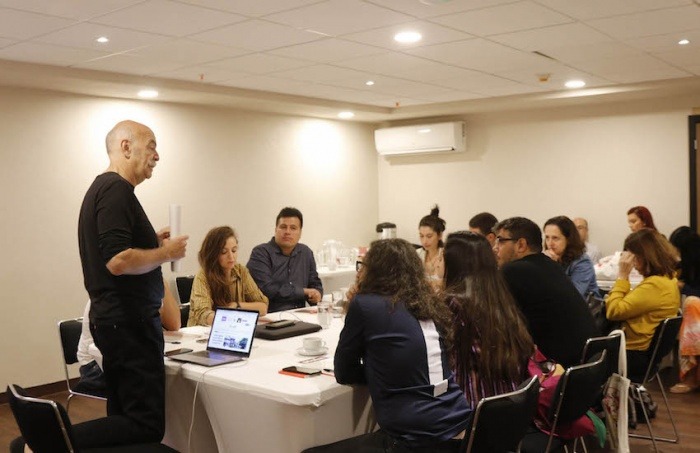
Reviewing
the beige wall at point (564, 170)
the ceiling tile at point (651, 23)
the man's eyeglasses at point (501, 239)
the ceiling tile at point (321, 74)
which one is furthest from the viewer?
the beige wall at point (564, 170)

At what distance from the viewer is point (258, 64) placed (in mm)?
5074

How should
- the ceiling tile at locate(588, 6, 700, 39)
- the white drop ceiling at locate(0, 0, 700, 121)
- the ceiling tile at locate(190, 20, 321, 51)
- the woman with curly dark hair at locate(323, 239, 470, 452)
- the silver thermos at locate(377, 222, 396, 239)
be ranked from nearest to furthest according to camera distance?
the woman with curly dark hair at locate(323, 239, 470, 452), the white drop ceiling at locate(0, 0, 700, 121), the ceiling tile at locate(588, 6, 700, 39), the ceiling tile at locate(190, 20, 321, 51), the silver thermos at locate(377, 222, 396, 239)

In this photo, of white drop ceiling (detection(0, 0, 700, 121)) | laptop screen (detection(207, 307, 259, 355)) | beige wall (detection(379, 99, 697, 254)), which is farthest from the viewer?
beige wall (detection(379, 99, 697, 254))

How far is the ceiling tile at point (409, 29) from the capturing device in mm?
4043

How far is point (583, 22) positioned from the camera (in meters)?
4.02

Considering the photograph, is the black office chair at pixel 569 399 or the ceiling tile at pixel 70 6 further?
the ceiling tile at pixel 70 6

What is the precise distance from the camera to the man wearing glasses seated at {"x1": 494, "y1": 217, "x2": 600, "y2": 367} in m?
3.29

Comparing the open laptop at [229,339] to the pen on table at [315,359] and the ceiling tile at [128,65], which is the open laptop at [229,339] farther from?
the ceiling tile at [128,65]

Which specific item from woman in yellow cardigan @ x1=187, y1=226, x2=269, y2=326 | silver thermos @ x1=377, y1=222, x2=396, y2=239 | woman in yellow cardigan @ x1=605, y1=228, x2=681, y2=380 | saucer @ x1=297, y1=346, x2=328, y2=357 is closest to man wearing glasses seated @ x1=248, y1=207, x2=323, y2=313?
woman in yellow cardigan @ x1=187, y1=226, x2=269, y2=326

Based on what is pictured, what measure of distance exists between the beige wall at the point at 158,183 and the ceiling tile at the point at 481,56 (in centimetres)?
267

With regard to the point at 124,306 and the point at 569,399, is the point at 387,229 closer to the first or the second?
the point at 569,399

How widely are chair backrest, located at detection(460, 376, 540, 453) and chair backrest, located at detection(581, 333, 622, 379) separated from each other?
3.15ft

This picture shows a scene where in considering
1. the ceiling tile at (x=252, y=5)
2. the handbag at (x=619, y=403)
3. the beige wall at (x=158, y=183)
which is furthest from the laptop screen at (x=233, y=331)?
the beige wall at (x=158, y=183)

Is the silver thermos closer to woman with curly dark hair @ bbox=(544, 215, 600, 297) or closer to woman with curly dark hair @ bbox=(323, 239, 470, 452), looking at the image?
woman with curly dark hair @ bbox=(544, 215, 600, 297)
